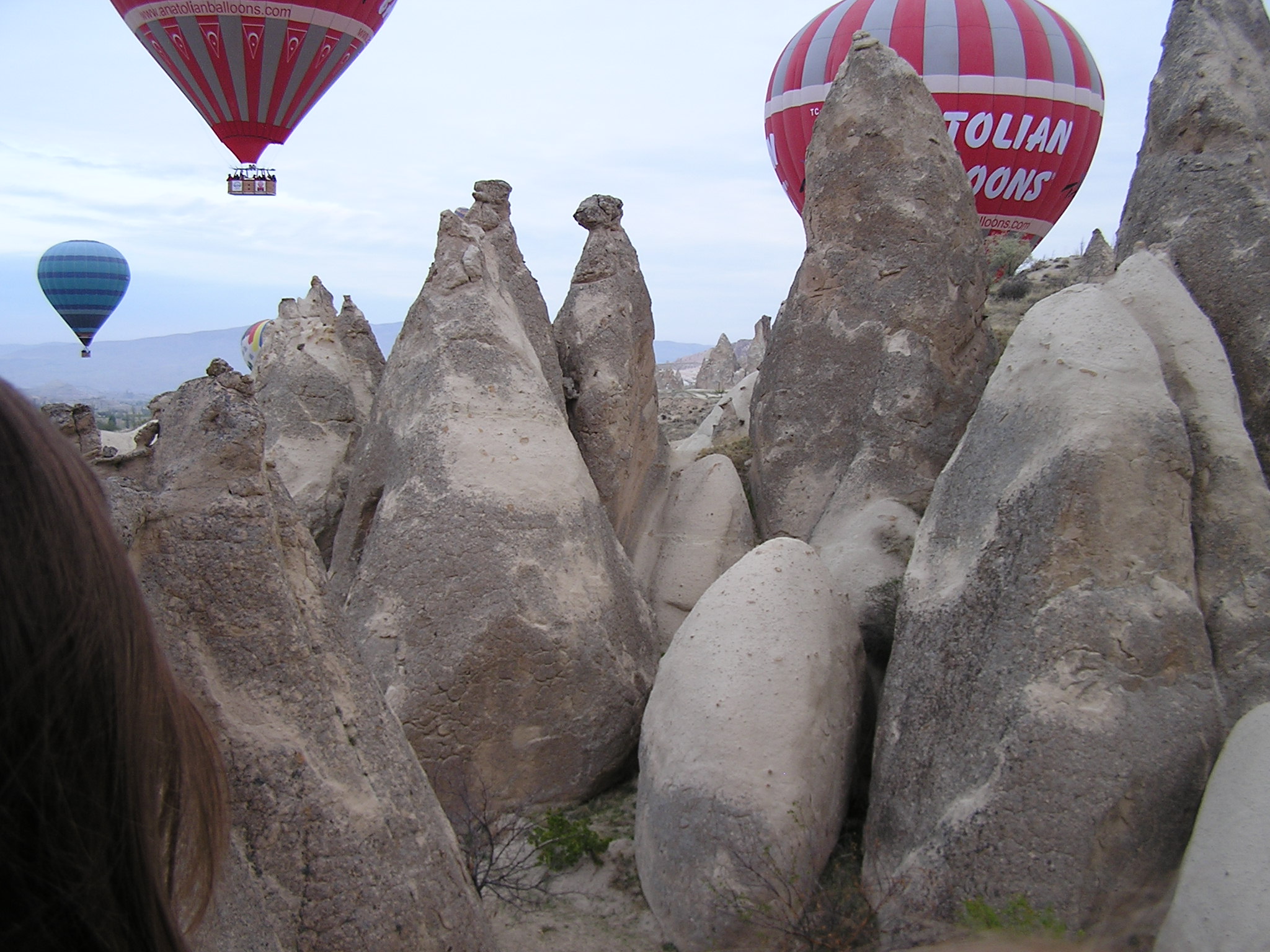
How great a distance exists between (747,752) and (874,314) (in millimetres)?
2425

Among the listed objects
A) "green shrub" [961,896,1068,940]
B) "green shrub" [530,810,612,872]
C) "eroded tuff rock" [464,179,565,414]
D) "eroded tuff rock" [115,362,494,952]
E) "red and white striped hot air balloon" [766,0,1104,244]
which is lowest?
"green shrub" [530,810,612,872]

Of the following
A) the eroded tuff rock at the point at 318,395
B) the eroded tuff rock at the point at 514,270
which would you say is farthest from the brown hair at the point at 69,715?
the eroded tuff rock at the point at 318,395

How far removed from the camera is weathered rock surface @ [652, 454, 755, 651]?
536 cm

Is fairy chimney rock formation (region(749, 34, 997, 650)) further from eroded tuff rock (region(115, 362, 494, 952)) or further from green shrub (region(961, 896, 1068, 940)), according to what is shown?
eroded tuff rock (region(115, 362, 494, 952))

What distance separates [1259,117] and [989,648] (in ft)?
9.31

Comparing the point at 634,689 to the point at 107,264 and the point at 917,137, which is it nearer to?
the point at 917,137

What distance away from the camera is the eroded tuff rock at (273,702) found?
196cm

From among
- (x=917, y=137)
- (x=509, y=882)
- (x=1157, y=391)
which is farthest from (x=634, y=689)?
(x=917, y=137)

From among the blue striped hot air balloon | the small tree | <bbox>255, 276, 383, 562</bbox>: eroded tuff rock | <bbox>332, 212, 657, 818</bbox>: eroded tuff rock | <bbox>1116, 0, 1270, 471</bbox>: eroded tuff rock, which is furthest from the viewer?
the blue striped hot air balloon

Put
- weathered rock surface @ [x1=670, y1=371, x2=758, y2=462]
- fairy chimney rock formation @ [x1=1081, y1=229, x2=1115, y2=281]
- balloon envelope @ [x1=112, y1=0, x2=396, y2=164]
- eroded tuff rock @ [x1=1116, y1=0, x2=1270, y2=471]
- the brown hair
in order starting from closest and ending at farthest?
1. the brown hair
2. eroded tuff rock @ [x1=1116, y1=0, x2=1270, y2=471]
3. fairy chimney rock formation @ [x1=1081, y1=229, x2=1115, y2=281]
4. weathered rock surface @ [x1=670, y1=371, x2=758, y2=462]
5. balloon envelope @ [x1=112, y1=0, x2=396, y2=164]

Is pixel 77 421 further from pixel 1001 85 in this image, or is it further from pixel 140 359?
pixel 140 359

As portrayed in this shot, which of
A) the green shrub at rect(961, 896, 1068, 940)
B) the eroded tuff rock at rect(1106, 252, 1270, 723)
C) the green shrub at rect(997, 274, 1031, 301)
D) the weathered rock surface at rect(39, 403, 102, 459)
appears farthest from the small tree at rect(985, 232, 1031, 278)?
the weathered rock surface at rect(39, 403, 102, 459)

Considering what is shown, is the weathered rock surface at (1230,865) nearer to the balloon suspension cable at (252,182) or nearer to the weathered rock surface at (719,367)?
the balloon suspension cable at (252,182)

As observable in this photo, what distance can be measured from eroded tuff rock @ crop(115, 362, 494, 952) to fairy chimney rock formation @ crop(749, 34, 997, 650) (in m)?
2.67
